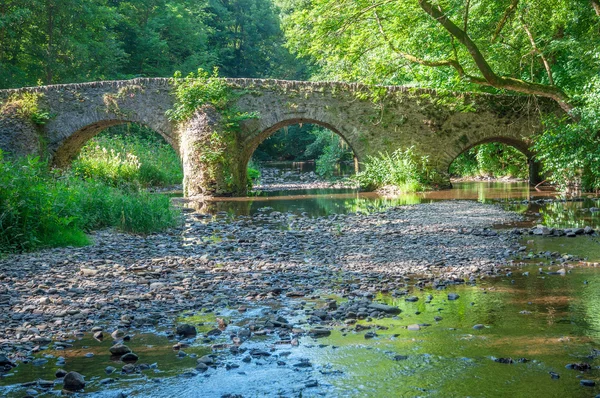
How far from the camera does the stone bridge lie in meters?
15.9

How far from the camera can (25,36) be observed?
81.4 feet

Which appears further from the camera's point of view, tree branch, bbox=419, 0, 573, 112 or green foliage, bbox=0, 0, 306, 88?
green foliage, bbox=0, 0, 306, 88

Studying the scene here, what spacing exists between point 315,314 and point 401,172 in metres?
12.1

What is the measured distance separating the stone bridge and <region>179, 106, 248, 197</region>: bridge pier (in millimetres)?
26

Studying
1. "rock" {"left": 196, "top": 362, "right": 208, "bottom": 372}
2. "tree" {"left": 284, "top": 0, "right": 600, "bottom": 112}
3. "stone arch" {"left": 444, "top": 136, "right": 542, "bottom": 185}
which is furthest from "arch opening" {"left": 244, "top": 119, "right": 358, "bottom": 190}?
"rock" {"left": 196, "top": 362, "right": 208, "bottom": 372}

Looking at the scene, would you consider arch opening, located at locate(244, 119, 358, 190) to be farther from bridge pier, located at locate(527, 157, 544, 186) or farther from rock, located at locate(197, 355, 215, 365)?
rock, located at locate(197, 355, 215, 365)

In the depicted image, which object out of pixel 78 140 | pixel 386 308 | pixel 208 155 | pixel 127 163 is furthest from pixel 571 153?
pixel 78 140

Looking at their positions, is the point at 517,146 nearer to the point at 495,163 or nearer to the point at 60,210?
the point at 495,163

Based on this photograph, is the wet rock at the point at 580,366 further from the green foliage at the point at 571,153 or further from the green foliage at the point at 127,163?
the green foliage at the point at 127,163

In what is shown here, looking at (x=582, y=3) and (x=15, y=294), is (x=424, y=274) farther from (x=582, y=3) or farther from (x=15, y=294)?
(x=582, y=3)

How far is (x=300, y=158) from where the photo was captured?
4081 cm

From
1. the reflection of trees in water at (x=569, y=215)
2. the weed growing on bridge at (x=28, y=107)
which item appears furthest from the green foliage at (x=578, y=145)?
the weed growing on bridge at (x=28, y=107)

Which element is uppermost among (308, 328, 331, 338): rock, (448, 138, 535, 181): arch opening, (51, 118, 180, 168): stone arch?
(51, 118, 180, 168): stone arch

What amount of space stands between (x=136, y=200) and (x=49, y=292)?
457 centimetres
